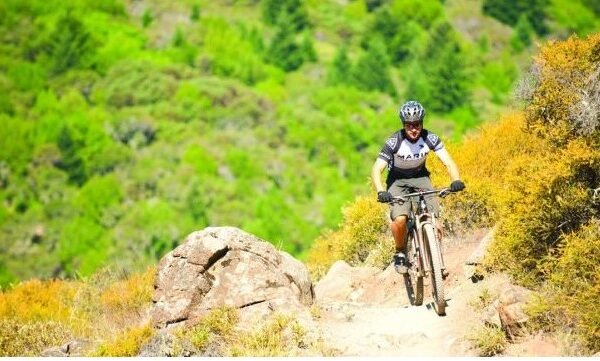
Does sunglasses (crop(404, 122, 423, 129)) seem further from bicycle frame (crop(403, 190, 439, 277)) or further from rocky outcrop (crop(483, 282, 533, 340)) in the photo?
rocky outcrop (crop(483, 282, 533, 340))

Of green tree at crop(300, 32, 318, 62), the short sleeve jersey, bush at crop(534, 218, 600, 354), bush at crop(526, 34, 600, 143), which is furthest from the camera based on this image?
green tree at crop(300, 32, 318, 62)

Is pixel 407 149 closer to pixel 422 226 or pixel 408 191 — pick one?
pixel 408 191

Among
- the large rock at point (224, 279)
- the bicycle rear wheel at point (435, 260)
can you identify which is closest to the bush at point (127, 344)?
the large rock at point (224, 279)

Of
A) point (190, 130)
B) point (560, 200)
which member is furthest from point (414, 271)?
point (190, 130)

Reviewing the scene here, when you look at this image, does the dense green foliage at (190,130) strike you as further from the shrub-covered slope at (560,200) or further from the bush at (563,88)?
the shrub-covered slope at (560,200)

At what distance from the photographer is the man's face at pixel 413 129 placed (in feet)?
29.9

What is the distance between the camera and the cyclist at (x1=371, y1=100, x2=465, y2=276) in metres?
9.13

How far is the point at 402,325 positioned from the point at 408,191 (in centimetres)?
167

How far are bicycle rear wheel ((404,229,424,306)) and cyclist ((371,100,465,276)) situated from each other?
0.46 ft

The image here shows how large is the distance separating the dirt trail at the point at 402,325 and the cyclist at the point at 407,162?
3.20 ft

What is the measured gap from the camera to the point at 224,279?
32.7 feet

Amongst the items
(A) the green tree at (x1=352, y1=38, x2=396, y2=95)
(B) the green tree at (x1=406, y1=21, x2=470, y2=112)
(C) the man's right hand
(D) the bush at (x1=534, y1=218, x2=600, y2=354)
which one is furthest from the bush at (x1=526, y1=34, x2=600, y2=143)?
(A) the green tree at (x1=352, y1=38, x2=396, y2=95)

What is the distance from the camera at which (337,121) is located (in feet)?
511

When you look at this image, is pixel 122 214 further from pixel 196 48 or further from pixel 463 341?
pixel 463 341
